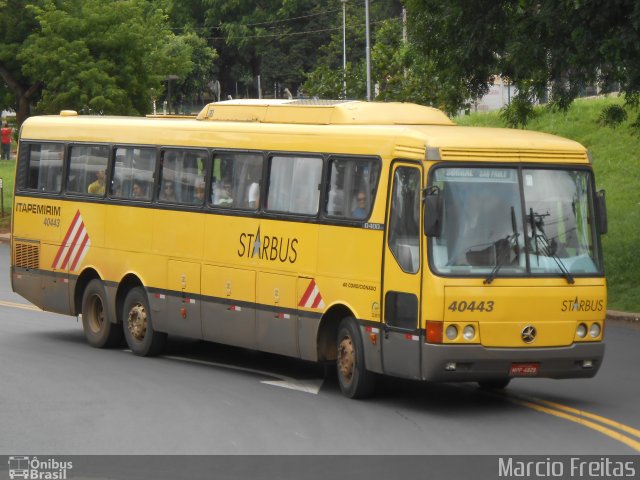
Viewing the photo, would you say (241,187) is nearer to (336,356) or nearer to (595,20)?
(336,356)

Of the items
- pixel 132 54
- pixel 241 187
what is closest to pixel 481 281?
pixel 241 187

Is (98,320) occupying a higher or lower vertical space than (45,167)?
lower

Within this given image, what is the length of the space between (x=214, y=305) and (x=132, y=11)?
25.5 m

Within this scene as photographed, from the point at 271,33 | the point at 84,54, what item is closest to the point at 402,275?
the point at 84,54

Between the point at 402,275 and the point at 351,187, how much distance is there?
1.54 m

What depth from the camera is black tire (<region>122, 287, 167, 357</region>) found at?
1942cm

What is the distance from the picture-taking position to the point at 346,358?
15.6 m

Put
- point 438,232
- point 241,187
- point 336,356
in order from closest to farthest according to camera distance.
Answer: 1. point 438,232
2. point 336,356
3. point 241,187

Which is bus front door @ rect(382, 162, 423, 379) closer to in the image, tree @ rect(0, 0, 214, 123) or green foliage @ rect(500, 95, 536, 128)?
green foliage @ rect(500, 95, 536, 128)

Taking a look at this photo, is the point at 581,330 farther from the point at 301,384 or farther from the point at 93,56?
the point at 93,56

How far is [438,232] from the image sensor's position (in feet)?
46.6

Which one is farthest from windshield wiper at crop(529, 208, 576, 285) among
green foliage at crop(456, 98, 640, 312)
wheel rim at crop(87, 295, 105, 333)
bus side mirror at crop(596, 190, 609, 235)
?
green foliage at crop(456, 98, 640, 312)

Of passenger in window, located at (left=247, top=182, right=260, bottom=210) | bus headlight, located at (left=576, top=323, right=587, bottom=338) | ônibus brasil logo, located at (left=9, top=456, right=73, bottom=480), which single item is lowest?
ônibus brasil logo, located at (left=9, top=456, right=73, bottom=480)

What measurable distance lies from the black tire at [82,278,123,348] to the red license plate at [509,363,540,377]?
743 centimetres
